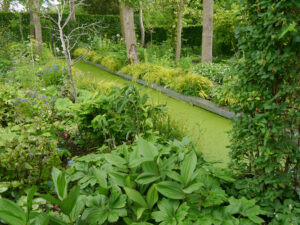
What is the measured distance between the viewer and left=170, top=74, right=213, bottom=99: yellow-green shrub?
611cm

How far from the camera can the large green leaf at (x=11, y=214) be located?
148 cm

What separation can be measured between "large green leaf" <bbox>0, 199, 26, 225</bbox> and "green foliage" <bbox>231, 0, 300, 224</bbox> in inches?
61.7

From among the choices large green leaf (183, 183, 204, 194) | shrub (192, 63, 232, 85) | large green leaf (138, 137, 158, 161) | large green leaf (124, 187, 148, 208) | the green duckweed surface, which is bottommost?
the green duckweed surface

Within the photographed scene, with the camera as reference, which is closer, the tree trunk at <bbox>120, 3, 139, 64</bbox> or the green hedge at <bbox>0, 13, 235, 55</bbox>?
the tree trunk at <bbox>120, 3, 139, 64</bbox>

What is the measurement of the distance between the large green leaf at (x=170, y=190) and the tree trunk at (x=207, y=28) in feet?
24.5

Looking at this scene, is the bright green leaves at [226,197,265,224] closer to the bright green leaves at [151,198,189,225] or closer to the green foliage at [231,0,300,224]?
the green foliage at [231,0,300,224]

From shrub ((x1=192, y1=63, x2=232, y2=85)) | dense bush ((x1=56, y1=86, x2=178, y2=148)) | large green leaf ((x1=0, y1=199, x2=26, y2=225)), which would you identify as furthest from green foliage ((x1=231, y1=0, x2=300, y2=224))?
A: shrub ((x1=192, y1=63, x2=232, y2=85))

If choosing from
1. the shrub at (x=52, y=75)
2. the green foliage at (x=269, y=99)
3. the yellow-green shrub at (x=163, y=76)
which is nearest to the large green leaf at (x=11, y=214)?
the green foliage at (x=269, y=99)

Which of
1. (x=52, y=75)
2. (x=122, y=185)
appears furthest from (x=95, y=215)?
(x=52, y=75)

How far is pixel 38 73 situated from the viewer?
6738 mm

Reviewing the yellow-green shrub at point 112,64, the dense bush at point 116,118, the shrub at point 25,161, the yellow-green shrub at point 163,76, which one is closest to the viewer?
the shrub at point 25,161

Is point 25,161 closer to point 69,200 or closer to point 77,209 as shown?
point 77,209

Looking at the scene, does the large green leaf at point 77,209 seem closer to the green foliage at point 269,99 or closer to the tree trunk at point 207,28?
the green foliage at point 269,99

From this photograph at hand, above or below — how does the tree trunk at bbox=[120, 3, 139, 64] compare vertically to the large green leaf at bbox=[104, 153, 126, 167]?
above
